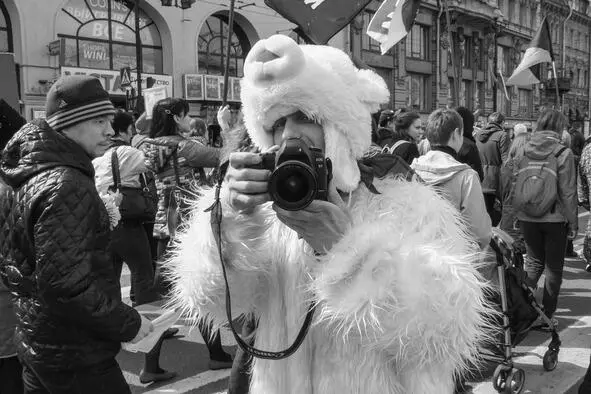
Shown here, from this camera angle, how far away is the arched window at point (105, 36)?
17391 millimetres

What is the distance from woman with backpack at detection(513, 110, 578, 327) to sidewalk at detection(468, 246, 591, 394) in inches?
11.5

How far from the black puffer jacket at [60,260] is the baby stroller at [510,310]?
2247 mm

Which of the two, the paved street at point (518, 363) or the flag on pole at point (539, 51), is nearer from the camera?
the paved street at point (518, 363)

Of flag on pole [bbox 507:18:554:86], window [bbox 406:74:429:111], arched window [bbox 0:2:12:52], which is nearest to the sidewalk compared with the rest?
flag on pole [bbox 507:18:554:86]

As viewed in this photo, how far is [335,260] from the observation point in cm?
140

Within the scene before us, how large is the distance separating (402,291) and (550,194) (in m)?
3.82

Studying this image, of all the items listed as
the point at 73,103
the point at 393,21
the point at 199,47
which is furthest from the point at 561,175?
the point at 199,47

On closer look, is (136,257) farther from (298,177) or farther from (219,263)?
(298,177)

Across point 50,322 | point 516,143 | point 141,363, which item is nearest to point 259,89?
point 50,322

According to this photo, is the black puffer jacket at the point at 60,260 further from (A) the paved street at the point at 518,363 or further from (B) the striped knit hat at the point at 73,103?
(A) the paved street at the point at 518,363

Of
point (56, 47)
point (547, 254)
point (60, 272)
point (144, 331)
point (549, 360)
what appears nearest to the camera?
point (60, 272)

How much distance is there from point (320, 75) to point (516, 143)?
5.77 metres

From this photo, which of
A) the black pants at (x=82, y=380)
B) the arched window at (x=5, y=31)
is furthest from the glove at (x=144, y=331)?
the arched window at (x=5, y=31)

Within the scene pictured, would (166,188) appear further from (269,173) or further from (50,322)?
(269,173)
